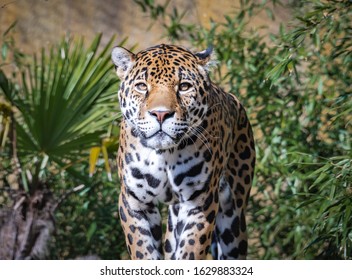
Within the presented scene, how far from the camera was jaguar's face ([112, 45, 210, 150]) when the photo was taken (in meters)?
5.96

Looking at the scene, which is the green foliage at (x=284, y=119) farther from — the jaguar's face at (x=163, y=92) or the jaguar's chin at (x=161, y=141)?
the jaguar's chin at (x=161, y=141)

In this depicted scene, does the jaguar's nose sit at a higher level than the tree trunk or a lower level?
higher

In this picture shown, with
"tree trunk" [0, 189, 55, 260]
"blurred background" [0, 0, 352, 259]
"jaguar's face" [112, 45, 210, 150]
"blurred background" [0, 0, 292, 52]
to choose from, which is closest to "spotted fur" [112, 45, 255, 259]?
"jaguar's face" [112, 45, 210, 150]

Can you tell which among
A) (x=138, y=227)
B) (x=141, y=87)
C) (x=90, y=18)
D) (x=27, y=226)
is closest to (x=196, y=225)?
(x=138, y=227)

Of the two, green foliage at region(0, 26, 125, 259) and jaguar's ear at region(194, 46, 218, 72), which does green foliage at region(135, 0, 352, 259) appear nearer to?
green foliage at region(0, 26, 125, 259)

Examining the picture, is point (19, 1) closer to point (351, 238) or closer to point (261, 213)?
point (261, 213)

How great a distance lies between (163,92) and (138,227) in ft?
3.20

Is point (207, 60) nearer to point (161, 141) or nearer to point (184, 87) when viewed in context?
point (184, 87)

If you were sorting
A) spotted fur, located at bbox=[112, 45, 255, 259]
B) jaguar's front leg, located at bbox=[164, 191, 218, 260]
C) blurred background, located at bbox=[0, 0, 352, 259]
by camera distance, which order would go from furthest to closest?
1. blurred background, located at bbox=[0, 0, 352, 259]
2. jaguar's front leg, located at bbox=[164, 191, 218, 260]
3. spotted fur, located at bbox=[112, 45, 255, 259]

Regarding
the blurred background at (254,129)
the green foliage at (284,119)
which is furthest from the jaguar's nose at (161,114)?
the green foliage at (284,119)

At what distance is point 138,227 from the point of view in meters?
6.43

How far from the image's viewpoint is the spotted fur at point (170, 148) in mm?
6047

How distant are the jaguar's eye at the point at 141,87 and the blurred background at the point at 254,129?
3.53 feet
